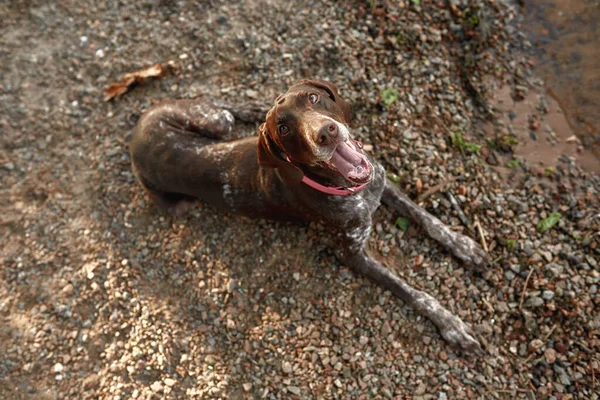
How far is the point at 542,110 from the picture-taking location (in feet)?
18.7

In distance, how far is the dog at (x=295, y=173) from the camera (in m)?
3.44

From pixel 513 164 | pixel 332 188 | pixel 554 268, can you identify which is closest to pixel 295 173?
pixel 332 188

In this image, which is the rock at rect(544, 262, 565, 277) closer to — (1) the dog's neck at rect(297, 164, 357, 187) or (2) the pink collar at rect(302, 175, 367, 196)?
(2) the pink collar at rect(302, 175, 367, 196)

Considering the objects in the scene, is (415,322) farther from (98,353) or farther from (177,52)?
(177,52)

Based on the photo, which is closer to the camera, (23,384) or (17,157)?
(23,384)

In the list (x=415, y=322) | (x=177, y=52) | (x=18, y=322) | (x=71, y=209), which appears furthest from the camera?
(x=177, y=52)

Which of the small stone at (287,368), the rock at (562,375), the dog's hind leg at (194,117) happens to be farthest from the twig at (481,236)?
the dog's hind leg at (194,117)

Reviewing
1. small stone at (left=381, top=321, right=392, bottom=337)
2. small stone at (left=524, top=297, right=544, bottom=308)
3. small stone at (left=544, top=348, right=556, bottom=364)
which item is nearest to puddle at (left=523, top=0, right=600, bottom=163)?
small stone at (left=524, top=297, right=544, bottom=308)

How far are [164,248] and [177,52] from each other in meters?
2.37

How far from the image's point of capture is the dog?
3441mm

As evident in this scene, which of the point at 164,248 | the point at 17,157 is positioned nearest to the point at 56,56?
the point at 17,157

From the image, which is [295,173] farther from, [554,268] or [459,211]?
[554,268]

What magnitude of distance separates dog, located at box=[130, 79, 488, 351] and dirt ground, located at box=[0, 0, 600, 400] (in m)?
0.20

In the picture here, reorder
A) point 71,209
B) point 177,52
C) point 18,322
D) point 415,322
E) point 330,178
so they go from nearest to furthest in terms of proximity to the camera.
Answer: point 330,178, point 415,322, point 18,322, point 71,209, point 177,52
